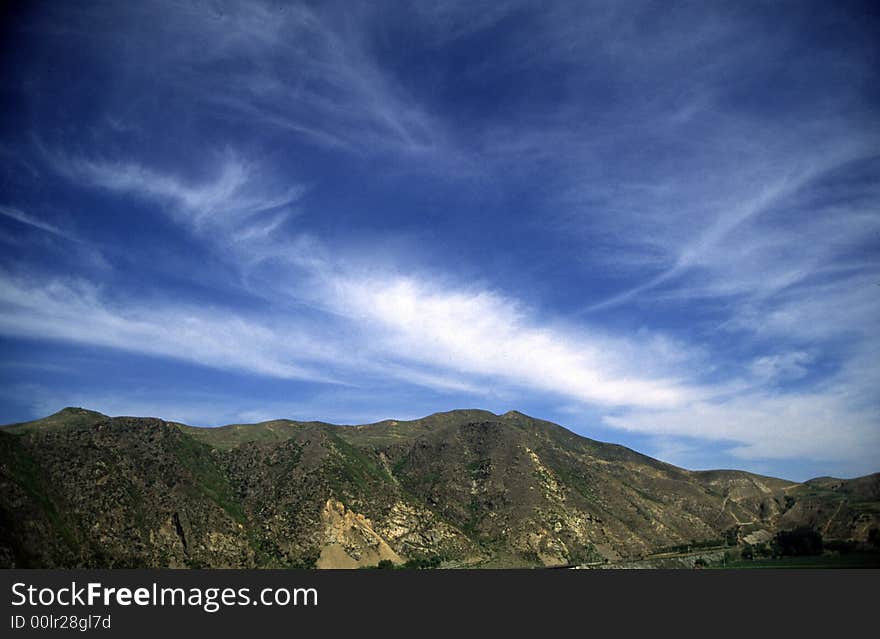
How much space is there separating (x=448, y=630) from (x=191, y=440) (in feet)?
384

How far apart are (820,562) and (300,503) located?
127231mm

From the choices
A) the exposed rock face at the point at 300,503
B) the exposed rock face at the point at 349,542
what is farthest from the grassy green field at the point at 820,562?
the exposed rock face at the point at 349,542

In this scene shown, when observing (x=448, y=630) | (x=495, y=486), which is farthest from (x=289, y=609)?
(x=495, y=486)

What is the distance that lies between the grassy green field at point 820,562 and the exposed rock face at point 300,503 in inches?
610

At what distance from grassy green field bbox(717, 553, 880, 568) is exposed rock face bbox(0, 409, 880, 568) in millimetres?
15505

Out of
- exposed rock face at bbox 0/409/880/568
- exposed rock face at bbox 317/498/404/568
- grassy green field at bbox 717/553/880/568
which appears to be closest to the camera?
exposed rock face at bbox 0/409/880/568

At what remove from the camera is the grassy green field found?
479 ft

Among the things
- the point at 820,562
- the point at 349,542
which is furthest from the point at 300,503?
the point at 820,562

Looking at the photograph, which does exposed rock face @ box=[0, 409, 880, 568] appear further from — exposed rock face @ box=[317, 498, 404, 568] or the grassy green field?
the grassy green field

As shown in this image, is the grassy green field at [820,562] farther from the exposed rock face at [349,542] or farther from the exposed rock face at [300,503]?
the exposed rock face at [349,542]

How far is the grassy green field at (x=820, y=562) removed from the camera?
479 ft

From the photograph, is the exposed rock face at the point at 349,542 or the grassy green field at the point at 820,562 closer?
the exposed rock face at the point at 349,542

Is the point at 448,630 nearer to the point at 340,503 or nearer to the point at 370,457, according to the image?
the point at 340,503

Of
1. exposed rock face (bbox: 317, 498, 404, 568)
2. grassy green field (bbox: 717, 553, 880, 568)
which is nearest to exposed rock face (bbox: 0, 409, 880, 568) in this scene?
exposed rock face (bbox: 317, 498, 404, 568)
